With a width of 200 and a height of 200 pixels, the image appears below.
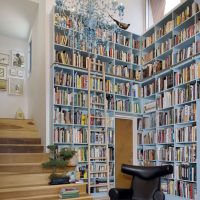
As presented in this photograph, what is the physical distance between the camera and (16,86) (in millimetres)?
7945

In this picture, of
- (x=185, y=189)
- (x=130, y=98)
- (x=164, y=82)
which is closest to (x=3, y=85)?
(x=130, y=98)

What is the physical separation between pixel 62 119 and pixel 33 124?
4.80 feet

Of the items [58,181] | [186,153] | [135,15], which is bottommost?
[58,181]

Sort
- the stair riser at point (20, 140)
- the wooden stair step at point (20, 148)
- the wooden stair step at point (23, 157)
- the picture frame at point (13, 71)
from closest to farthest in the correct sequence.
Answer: the wooden stair step at point (23, 157) → the wooden stair step at point (20, 148) → the stair riser at point (20, 140) → the picture frame at point (13, 71)

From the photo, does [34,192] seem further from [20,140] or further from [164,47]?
[164,47]

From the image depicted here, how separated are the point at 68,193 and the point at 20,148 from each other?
1541 millimetres

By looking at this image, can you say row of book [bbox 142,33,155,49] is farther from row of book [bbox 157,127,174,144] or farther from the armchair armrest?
the armchair armrest

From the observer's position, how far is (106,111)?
6.08m

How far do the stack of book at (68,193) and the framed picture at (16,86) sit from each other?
413 cm

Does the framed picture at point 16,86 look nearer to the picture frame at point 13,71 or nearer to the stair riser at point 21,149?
the picture frame at point 13,71

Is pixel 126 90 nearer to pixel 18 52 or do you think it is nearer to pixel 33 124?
pixel 33 124

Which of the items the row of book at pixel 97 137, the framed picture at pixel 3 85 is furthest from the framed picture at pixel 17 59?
the row of book at pixel 97 137

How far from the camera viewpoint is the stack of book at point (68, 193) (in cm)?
455

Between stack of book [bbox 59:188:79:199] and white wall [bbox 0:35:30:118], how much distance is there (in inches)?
144
